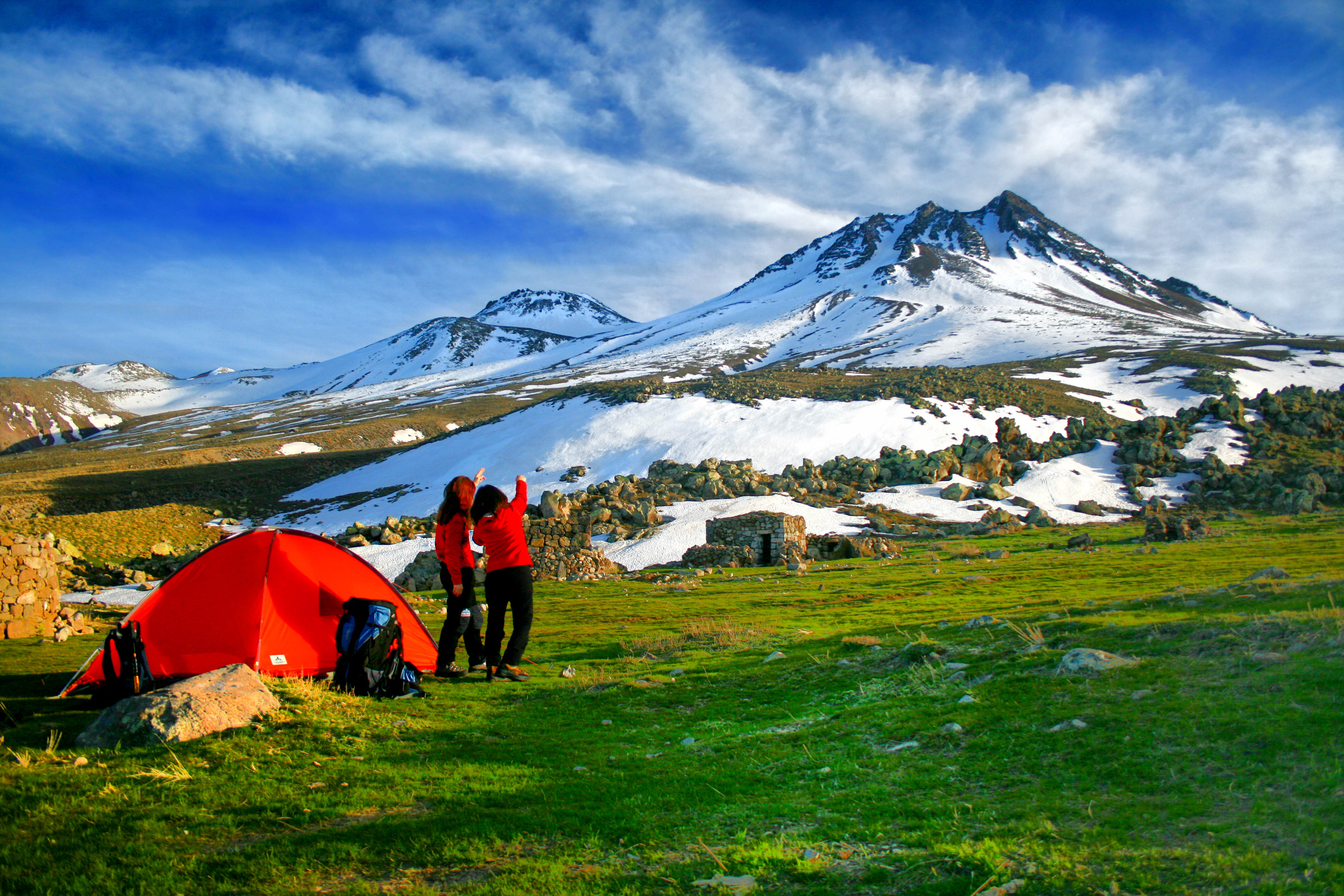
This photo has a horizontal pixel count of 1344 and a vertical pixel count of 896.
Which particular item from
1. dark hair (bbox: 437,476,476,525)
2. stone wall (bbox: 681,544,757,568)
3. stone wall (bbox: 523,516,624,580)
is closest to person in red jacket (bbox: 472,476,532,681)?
dark hair (bbox: 437,476,476,525)

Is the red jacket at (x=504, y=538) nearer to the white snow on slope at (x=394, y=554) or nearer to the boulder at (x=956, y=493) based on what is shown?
the white snow on slope at (x=394, y=554)

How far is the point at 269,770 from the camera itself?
6465mm

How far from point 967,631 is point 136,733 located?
1147 centimetres

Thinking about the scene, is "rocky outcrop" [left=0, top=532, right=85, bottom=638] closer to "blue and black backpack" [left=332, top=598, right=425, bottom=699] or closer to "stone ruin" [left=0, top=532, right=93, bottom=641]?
"stone ruin" [left=0, top=532, right=93, bottom=641]

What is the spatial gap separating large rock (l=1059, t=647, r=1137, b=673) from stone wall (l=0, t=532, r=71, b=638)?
20514mm

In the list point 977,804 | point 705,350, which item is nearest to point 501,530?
point 977,804

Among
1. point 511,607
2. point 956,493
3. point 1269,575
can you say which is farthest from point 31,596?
point 956,493

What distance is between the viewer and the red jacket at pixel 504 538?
393 inches

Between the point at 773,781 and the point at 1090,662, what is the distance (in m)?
3.94

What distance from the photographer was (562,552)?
31703mm

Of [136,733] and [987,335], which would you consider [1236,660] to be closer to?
[136,733]

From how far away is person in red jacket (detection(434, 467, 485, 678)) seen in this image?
10.2 m

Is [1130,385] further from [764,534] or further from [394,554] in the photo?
[394,554]

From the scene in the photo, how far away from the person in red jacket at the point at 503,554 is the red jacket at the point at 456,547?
0.26 metres
